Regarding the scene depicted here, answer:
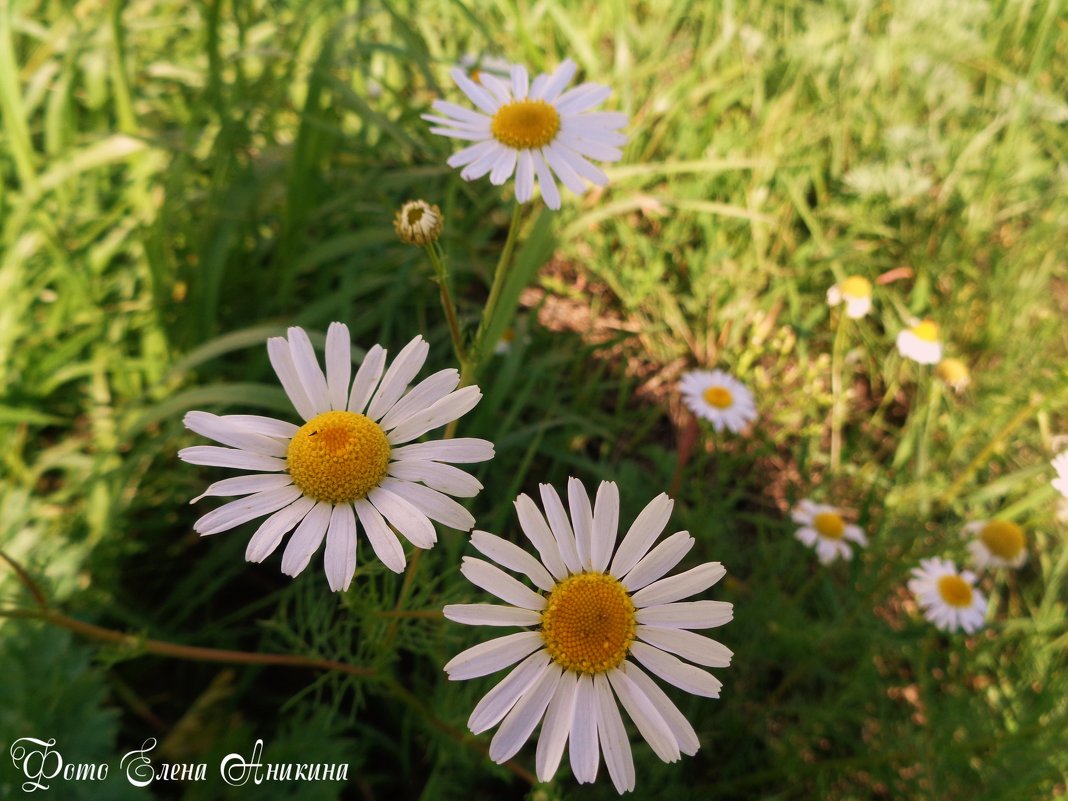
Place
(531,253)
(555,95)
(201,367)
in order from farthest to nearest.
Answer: (201,367)
(531,253)
(555,95)

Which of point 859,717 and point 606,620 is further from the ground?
point 859,717

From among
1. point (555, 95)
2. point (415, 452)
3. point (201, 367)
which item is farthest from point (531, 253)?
point (201, 367)

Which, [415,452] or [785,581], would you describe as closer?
[415,452]

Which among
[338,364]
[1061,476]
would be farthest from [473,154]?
[1061,476]

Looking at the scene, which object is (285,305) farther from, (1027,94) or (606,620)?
(1027,94)

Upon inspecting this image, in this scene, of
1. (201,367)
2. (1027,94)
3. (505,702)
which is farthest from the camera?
(1027,94)

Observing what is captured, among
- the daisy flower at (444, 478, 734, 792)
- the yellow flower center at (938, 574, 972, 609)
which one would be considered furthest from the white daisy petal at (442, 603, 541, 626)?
the yellow flower center at (938, 574, 972, 609)
